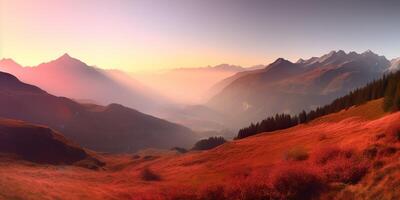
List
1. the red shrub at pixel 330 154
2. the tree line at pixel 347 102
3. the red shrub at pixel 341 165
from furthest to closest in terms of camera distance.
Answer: the tree line at pixel 347 102
the red shrub at pixel 330 154
the red shrub at pixel 341 165

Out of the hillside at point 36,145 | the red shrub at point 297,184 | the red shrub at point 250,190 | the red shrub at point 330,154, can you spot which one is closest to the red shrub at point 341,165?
the red shrub at point 330,154

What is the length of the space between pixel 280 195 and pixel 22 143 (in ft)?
487

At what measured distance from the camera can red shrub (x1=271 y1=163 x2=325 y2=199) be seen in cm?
3409

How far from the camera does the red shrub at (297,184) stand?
34.1 meters

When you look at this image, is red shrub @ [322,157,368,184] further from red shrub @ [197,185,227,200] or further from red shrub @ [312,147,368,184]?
red shrub @ [197,185,227,200]

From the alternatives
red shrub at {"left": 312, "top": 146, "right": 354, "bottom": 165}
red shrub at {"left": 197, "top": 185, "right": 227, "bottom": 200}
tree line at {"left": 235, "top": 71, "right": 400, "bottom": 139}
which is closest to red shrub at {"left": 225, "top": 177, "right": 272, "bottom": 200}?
red shrub at {"left": 197, "top": 185, "right": 227, "bottom": 200}

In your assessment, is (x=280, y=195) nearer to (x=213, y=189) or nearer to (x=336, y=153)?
(x=213, y=189)

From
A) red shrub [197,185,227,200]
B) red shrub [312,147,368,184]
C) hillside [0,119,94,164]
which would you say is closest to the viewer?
red shrub [312,147,368,184]

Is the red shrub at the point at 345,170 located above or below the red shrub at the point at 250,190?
above

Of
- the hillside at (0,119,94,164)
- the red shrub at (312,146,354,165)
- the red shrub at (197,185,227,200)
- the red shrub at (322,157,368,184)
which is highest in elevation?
the hillside at (0,119,94,164)

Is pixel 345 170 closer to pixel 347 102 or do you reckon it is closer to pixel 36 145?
pixel 347 102

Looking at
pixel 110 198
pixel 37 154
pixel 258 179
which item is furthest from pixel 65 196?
pixel 37 154

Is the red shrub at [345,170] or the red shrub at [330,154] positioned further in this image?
the red shrub at [330,154]

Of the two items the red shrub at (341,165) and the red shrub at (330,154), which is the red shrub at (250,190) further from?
the red shrub at (330,154)
